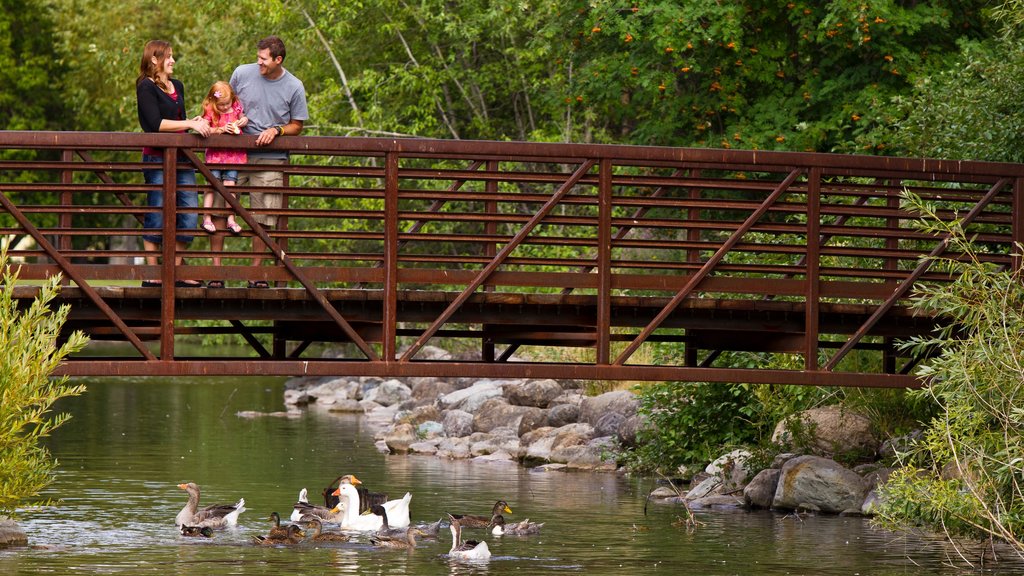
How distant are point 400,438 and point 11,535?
1199 cm

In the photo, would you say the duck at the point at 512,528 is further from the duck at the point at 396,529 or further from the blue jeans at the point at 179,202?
the blue jeans at the point at 179,202

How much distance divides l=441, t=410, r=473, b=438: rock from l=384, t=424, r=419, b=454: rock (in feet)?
2.59

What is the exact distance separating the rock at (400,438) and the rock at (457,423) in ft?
2.59

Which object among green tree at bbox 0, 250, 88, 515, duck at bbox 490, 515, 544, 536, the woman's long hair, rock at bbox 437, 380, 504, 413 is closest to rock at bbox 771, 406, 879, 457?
duck at bbox 490, 515, 544, 536

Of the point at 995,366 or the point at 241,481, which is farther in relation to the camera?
the point at 241,481

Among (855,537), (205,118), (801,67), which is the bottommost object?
(855,537)

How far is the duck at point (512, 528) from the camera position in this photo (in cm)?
1802

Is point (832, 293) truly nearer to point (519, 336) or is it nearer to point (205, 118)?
point (519, 336)

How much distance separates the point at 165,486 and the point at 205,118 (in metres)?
7.76

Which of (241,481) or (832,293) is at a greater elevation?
(832,293)

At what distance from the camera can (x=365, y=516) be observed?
1870 centimetres

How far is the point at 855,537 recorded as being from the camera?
59.9ft

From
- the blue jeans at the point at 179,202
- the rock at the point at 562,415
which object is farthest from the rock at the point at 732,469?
the blue jeans at the point at 179,202

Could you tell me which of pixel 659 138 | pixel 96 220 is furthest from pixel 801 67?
pixel 96 220
